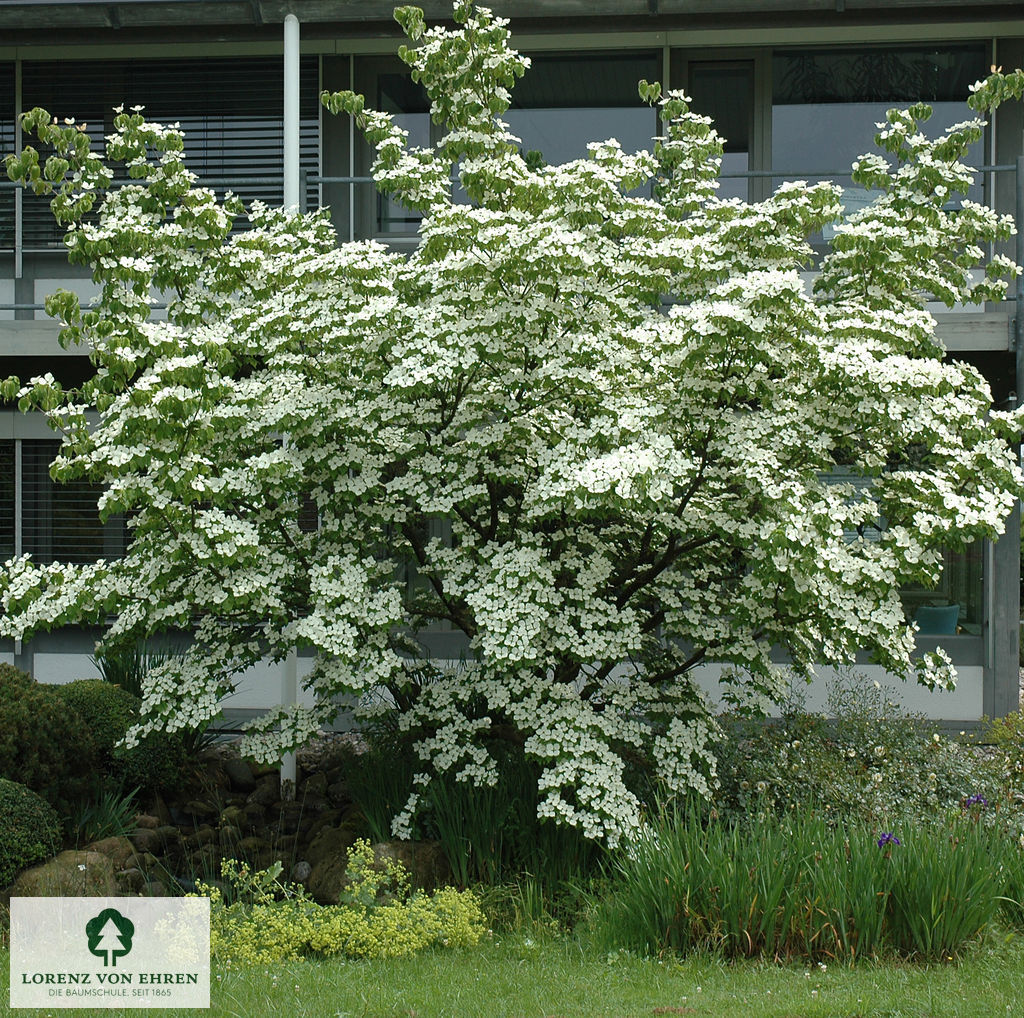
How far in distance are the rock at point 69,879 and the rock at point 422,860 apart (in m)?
1.63

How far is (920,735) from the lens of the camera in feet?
27.5

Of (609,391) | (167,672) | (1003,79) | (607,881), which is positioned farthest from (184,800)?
(1003,79)

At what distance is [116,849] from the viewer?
7.13 m

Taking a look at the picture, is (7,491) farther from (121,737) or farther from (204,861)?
(204,861)

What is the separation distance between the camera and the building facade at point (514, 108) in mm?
10445

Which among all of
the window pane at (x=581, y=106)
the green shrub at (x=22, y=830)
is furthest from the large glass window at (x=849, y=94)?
the green shrub at (x=22, y=830)

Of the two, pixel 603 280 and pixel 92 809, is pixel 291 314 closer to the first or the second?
pixel 603 280

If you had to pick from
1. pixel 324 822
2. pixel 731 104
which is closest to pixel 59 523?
pixel 324 822

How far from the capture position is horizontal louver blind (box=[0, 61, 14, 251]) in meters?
11.6

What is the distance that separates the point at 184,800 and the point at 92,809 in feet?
3.34

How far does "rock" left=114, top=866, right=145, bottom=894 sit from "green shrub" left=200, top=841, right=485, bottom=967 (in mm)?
993

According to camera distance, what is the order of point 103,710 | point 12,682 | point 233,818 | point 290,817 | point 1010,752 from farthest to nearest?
1. point 290,817
2. point 103,710
3. point 233,818
4. point 1010,752
5. point 12,682

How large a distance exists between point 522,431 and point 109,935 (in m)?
3.46

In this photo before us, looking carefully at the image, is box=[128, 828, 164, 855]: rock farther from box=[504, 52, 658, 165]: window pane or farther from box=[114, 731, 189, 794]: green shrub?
box=[504, 52, 658, 165]: window pane
